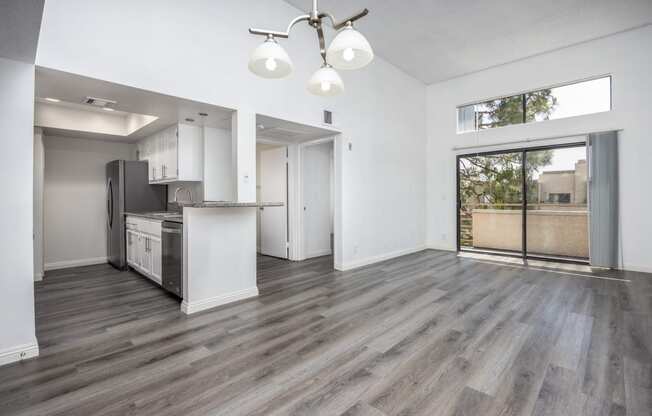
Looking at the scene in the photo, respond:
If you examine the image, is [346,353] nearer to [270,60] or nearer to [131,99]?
[270,60]

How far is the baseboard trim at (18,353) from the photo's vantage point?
2117mm

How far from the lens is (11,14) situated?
4.92ft

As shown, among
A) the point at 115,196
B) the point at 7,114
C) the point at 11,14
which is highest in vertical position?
the point at 11,14

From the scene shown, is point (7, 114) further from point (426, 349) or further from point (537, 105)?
point (537, 105)

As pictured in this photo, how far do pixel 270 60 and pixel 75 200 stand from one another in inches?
209

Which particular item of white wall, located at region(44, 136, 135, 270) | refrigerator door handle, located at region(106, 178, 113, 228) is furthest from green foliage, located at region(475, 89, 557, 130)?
white wall, located at region(44, 136, 135, 270)

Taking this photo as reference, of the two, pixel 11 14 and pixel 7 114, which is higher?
pixel 11 14

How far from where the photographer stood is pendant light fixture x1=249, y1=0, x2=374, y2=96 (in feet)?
5.89

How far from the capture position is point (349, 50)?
1.86 m

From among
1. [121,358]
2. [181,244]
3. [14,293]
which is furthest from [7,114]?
[121,358]

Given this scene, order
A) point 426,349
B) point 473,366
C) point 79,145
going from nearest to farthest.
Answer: point 473,366
point 426,349
point 79,145

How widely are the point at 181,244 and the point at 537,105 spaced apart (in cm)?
632

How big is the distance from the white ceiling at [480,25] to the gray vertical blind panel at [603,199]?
1.67 meters

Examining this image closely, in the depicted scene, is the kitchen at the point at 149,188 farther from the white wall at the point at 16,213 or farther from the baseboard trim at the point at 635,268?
the baseboard trim at the point at 635,268
